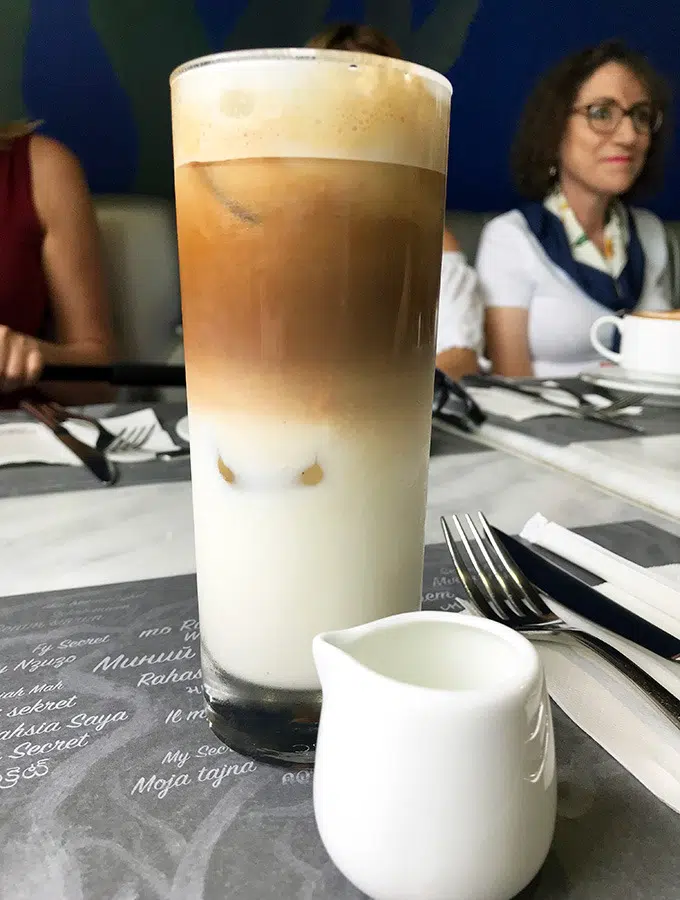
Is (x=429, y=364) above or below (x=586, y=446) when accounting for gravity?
above

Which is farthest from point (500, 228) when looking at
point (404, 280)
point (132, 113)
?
point (404, 280)

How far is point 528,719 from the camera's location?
0.81 ft

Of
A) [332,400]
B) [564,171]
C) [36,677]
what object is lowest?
[36,677]

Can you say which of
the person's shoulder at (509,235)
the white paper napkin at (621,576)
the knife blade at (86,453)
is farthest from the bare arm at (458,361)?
the white paper napkin at (621,576)

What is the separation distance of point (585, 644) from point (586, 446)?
47cm

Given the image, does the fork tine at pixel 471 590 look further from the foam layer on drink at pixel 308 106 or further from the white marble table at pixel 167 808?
the foam layer on drink at pixel 308 106

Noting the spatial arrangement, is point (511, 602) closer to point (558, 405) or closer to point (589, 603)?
point (589, 603)

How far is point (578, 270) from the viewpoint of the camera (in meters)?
2.04

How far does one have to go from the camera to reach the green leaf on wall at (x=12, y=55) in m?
1.80

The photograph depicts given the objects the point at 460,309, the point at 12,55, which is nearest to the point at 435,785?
the point at 460,309

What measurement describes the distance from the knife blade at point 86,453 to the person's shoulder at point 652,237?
1.94 meters

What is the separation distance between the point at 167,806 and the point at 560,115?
226 cm

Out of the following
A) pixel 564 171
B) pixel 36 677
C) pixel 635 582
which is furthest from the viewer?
pixel 564 171

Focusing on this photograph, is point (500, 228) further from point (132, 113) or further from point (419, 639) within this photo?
point (419, 639)
